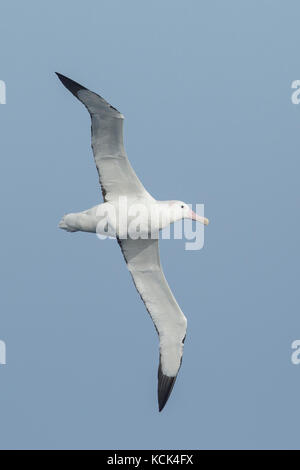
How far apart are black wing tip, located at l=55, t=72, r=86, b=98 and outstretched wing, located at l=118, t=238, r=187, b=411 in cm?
296

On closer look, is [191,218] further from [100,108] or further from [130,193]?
[100,108]

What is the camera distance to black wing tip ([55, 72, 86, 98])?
16.6m

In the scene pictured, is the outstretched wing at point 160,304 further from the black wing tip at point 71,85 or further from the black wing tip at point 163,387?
the black wing tip at point 71,85

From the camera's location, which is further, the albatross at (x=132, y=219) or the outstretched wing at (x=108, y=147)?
the albatross at (x=132, y=219)

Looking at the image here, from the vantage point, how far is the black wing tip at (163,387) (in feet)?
61.5

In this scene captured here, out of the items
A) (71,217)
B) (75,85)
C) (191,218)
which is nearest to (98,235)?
(71,217)

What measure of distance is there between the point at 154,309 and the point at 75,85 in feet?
15.0

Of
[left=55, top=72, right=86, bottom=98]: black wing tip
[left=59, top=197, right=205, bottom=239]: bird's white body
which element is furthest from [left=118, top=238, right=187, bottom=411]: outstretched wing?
[left=55, top=72, right=86, bottom=98]: black wing tip

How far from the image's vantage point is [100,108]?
16.6 m

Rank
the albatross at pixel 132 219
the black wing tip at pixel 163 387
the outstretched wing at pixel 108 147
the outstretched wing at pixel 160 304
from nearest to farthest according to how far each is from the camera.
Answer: the outstretched wing at pixel 108 147 < the albatross at pixel 132 219 < the outstretched wing at pixel 160 304 < the black wing tip at pixel 163 387

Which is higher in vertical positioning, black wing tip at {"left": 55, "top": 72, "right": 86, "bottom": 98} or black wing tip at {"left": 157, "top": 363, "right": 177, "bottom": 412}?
black wing tip at {"left": 55, "top": 72, "right": 86, "bottom": 98}

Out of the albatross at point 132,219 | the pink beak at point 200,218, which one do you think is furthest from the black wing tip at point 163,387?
the pink beak at point 200,218

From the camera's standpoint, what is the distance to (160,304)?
1858cm

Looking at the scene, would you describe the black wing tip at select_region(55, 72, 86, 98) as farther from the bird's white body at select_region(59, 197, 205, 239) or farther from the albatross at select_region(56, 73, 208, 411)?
the bird's white body at select_region(59, 197, 205, 239)
